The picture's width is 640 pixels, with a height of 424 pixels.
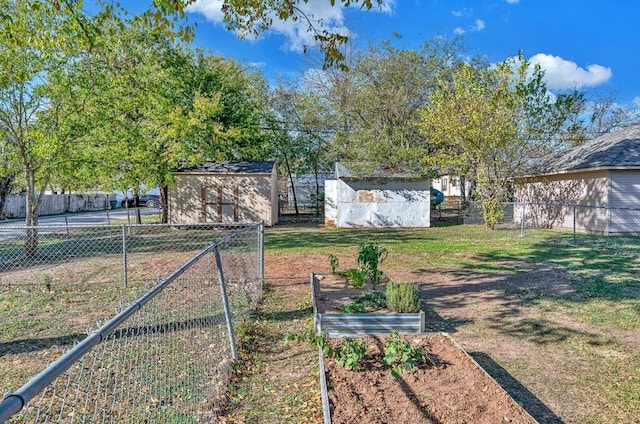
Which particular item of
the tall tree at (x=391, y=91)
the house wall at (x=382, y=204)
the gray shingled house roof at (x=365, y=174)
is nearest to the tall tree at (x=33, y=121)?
the gray shingled house roof at (x=365, y=174)

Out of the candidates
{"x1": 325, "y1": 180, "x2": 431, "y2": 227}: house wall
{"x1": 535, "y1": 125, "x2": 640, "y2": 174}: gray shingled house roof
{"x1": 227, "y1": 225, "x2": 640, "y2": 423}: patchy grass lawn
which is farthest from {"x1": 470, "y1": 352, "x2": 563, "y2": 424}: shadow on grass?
{"x1": 325, "y1": 180, "x2": 431, "y2": 227}: house wall

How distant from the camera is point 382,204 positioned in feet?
62.8

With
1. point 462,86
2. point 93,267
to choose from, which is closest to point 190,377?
point 93,267

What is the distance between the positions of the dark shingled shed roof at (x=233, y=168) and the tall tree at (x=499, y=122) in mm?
7525

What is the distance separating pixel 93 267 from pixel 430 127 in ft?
44.0

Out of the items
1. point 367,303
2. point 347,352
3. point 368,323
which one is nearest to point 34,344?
point 347,352

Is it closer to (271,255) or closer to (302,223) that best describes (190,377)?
(271,255)

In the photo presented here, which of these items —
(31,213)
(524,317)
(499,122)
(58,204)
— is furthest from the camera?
(58,204)

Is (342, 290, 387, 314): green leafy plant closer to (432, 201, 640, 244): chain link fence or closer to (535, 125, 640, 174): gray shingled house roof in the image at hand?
(432, 201, 640, 244): chain link fence

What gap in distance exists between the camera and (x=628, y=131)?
18.2 metres

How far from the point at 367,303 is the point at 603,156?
15.2 m

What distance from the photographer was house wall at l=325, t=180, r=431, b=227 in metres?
19.1

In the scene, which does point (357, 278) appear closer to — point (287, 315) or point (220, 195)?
point (287, 315)

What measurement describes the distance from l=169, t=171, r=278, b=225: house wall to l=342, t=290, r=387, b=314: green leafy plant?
13.4m
